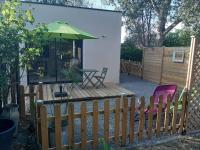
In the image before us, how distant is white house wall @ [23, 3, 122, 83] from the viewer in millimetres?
8391

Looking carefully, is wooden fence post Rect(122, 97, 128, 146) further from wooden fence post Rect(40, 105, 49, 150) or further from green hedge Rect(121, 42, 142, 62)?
green hedge Rect(121, 42, 142, 62)

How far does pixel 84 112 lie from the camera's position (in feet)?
10.0

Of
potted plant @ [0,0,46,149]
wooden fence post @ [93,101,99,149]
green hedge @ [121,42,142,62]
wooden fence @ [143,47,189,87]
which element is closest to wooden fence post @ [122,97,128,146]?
wooden fence post @ [93,101,99,149]

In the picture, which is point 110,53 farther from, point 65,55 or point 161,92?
point 161,92

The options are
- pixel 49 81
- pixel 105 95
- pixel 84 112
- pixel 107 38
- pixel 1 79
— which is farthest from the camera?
pixel 107 38

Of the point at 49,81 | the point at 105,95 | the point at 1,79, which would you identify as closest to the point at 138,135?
the point at 1,79

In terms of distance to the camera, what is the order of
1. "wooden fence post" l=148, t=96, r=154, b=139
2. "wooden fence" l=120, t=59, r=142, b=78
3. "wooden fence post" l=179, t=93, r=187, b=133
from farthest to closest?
"wooden fence" l=120, t=59, r=142, b=78 < "wooden fence post" l=179, t=93, r=187, b=133 < "wooden fence post" l=148, t=96, r=154, b=139

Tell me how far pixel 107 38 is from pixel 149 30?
7833 mm

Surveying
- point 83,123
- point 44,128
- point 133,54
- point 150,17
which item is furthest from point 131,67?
point 44,128

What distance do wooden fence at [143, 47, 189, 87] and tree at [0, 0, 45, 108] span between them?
677 cm

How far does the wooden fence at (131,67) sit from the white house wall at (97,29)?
101 inches

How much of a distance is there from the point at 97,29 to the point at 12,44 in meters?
6.65

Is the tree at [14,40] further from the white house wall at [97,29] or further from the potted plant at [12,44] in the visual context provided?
the white house wall at [97,29]

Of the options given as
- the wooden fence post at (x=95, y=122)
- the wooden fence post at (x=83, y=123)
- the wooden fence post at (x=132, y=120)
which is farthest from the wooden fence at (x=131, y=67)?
the wooden fence post at (x=83, y=123)
